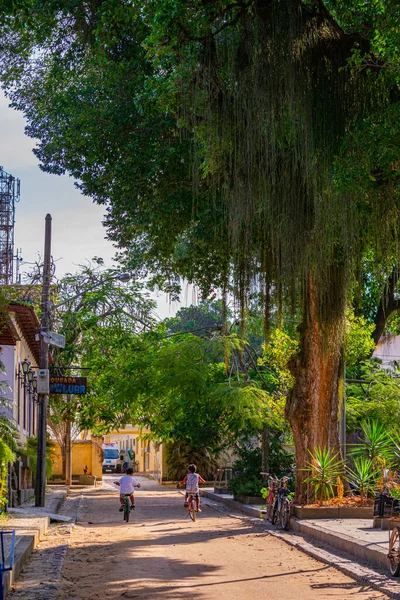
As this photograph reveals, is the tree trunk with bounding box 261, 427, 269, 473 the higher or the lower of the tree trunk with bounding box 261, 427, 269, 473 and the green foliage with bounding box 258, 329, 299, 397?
the lower

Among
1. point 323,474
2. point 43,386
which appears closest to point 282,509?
point 323,474

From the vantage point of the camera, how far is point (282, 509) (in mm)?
18812

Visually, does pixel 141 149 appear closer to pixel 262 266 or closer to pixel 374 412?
pixel 262 266

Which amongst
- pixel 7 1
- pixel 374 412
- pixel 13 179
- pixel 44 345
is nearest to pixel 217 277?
pixel 44 345

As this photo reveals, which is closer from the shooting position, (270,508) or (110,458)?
(270,508)

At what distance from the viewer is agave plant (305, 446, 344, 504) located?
20156 mm

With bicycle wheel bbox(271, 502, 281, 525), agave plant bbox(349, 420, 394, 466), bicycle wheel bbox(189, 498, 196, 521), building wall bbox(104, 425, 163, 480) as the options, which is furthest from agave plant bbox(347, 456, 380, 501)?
building wall bbox(104, 425, 163, 480)

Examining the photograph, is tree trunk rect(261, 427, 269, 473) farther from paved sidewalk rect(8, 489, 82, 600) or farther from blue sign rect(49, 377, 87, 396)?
paved sidewalk rect(8, 489, 82, 600)

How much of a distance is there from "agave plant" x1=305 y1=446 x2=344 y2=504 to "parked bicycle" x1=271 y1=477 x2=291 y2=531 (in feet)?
2.41

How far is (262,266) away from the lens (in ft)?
46.4

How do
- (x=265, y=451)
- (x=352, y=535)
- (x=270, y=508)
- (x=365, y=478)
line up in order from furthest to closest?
(x=265, y=451)
(x=270, y=508)
(x=365, y=478)
(x=352, y=535)

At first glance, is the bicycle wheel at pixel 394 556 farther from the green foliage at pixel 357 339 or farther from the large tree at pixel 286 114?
the green foliage at pixel 357 339

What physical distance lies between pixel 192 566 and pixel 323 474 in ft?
26.3

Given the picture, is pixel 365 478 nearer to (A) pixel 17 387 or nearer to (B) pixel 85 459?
(A) pixel 17 387
